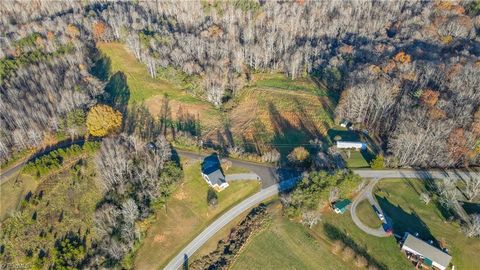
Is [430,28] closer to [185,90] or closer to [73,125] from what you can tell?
[185,90]

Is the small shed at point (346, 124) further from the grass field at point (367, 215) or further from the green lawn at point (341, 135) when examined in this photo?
the grass field at point (367, 215)

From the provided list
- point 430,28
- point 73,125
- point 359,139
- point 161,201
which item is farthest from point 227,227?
point 430,28

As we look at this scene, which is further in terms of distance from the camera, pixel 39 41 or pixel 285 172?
pixel 39 41

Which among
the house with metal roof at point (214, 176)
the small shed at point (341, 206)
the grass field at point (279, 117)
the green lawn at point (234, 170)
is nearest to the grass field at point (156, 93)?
the grass field at point (279, 117)

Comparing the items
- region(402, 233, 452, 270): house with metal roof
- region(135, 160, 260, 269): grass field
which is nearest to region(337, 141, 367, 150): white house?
region(135, 160, 260, 269): grass field

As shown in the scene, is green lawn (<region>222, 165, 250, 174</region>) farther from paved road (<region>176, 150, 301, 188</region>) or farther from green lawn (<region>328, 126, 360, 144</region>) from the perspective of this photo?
green lawn (<region>328, 126, 360, 144</region>)

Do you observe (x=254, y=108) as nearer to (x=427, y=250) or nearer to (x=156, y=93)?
(x=156, y=93)
